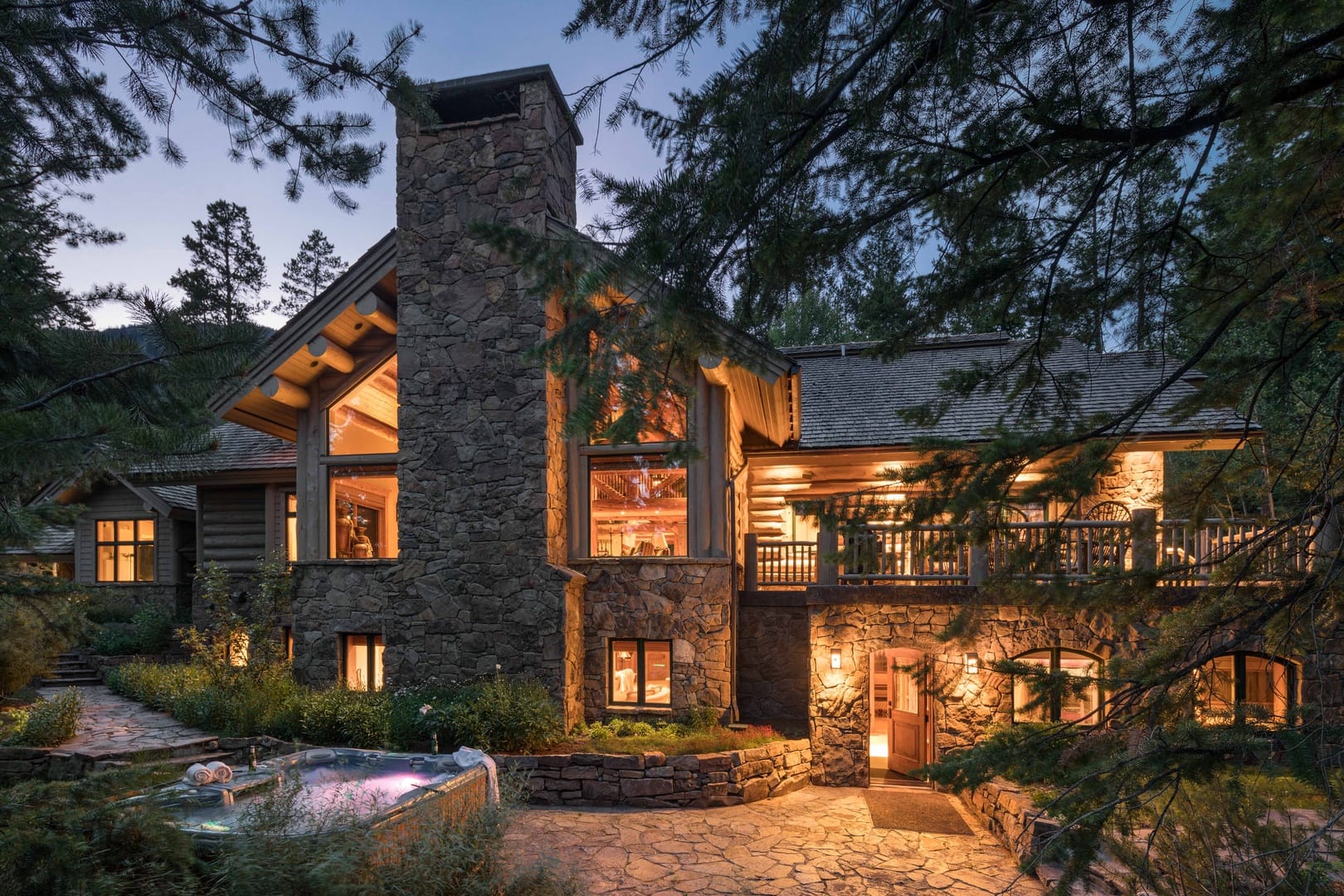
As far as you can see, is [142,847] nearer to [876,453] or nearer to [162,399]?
[162,399]

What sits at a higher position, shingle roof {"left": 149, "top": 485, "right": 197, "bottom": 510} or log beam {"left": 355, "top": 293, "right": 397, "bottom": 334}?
log beam {"left": 355, "top": 293, "right": 397, "bottom": 334}

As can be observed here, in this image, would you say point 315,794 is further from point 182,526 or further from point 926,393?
point 182,526

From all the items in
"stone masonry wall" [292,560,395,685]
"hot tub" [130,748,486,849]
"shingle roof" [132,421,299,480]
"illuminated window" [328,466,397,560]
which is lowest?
"hot tub" [130,748,486,849]

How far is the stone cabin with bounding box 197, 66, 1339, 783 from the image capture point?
9961mm

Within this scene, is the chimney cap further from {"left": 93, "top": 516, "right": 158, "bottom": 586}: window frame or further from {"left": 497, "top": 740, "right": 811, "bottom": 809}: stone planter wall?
{"left": 93, "top": 516, "right": 158, "bottom": 586}: window frame

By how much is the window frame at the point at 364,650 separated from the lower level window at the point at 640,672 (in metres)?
3.48

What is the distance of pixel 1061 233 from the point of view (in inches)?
156

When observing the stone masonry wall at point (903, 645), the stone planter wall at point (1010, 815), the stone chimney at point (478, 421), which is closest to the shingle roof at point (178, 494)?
the stone chimney at point (478, 421)

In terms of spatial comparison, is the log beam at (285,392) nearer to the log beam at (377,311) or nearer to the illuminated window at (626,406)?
the log beam at (377,311)

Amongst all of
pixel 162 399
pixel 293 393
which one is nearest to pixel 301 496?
pixel 293 393

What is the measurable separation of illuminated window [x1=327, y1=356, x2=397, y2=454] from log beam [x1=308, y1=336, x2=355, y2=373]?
0.34 m

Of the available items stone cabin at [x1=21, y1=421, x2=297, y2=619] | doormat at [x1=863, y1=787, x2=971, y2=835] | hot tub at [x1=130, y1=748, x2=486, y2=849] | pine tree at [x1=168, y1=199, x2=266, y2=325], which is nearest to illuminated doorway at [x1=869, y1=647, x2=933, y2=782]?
doormat at [x1=863, y1=787, x2=971, y2=835]

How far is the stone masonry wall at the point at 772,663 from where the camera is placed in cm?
1106

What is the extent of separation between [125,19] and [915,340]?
4.27 meters
